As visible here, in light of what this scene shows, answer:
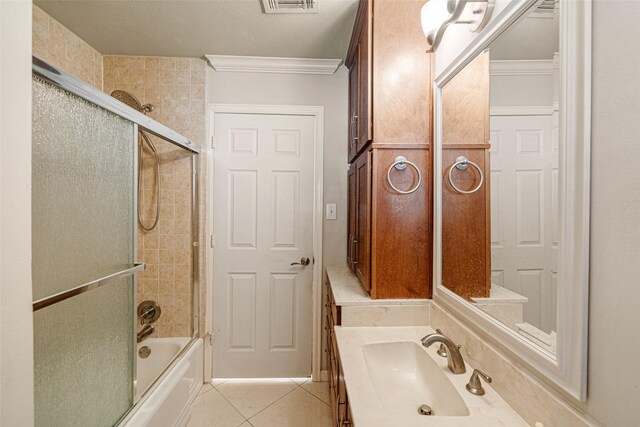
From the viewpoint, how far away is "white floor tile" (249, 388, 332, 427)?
1.76 m

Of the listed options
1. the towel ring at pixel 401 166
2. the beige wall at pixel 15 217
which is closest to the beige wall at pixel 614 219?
the towel ring at pixel 401 166

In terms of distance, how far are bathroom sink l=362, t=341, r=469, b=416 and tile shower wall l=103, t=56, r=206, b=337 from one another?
156 cm

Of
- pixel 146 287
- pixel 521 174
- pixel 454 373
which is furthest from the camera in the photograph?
pixel 146 287

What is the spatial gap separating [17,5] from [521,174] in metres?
1.26

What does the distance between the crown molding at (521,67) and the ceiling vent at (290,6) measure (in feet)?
3.66

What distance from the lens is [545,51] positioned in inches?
28.2

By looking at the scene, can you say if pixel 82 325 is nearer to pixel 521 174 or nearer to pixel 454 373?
pixel 454 373

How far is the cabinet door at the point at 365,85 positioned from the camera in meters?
1.38

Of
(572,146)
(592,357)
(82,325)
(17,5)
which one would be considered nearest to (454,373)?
(592,357)

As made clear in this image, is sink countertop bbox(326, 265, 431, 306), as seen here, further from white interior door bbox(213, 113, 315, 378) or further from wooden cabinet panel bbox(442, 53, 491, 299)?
white interior door bbox(213, 113, 315, 378)

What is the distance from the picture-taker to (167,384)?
157cm

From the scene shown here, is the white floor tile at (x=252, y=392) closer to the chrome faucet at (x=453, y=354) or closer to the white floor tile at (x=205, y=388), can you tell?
the white floor tile at (x=205, y=388)

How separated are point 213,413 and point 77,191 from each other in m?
1.63

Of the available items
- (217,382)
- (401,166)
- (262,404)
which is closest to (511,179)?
(401,166)
